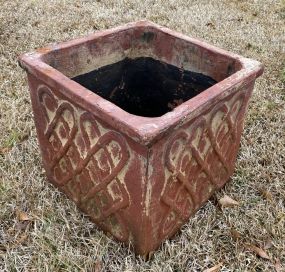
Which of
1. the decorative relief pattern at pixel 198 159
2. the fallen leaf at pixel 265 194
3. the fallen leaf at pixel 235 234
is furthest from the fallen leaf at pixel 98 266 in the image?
the fallen leaf at pixel 265 194

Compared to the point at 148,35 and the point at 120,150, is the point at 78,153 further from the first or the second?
the point at 148,35

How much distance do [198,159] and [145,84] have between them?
29.9 inches

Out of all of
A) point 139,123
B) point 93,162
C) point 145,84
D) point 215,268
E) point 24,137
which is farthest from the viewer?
point 24,137

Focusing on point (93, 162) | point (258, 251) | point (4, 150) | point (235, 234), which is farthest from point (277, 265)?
point (4, 150)

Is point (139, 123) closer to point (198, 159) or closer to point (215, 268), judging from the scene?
point (198, 159)

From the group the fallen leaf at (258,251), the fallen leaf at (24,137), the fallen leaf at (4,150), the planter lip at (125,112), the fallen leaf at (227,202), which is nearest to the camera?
the planter lip at (125,112)

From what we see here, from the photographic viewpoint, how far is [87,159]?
1763mm

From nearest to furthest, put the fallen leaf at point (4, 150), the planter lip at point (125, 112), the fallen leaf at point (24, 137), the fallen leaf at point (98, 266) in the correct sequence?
the planter lip at point (125, 112) → the fallen leaf at point (98, 266) → the fallen leaf at point (4, 150) → the fallen leaf at point (24, 137)

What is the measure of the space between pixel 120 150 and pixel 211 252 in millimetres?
753

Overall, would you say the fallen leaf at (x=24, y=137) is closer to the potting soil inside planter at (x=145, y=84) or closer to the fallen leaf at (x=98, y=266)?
the potting soil inside planter at (x=145, y=84)

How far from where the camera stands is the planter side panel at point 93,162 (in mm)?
1573

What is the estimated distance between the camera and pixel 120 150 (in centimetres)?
156

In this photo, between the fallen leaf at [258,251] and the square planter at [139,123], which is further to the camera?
the fallen leaf at [258,251]

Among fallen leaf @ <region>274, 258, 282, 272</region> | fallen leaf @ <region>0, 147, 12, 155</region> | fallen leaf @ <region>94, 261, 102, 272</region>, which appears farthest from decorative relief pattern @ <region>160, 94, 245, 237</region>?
fallen leaf @ <region>0, 147, 12, 155</region>
